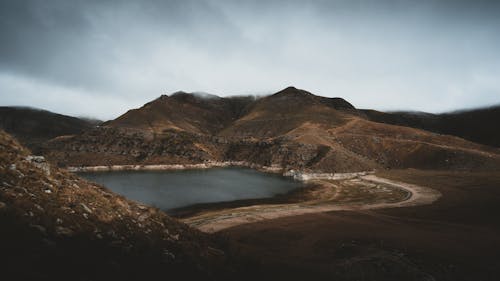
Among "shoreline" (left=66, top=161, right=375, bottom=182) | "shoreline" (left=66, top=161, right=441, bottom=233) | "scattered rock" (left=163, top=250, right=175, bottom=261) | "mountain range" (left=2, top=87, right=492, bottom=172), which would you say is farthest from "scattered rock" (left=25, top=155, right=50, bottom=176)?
"mountain range" (left=2, top=87, right=492, bottom=172)

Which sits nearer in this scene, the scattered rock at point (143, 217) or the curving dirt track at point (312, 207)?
the scattered rock at point (143, 217)

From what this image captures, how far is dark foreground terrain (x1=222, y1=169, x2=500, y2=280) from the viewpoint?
1579 centimetres

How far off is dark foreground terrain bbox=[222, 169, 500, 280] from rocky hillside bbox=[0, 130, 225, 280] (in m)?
3.49

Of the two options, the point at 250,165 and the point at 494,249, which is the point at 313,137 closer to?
the point at 250,165

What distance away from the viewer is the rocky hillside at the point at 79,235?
258 inches

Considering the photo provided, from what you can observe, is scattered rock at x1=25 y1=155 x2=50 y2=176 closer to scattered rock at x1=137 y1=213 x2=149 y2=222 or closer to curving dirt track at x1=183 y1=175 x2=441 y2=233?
scattered rock at x1=137 y1=213 x2=149 y2=222

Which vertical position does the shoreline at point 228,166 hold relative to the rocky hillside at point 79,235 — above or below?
below

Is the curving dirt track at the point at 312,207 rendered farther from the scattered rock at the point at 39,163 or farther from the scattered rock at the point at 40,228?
the scattered rock at the point at 40,228

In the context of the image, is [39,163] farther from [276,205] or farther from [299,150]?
[299,150]

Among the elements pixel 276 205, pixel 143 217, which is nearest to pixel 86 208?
pixel 143 217

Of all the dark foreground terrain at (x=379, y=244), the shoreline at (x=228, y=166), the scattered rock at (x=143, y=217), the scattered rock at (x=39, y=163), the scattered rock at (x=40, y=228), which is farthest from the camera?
the shoreline at (x=228, y=166)

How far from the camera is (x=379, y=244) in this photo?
22172 mm

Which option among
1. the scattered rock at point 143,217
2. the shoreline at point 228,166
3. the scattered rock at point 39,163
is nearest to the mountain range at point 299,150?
the shoreline at point 228,166

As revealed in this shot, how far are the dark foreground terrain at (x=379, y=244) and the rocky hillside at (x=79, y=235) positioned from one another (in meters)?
3.49
